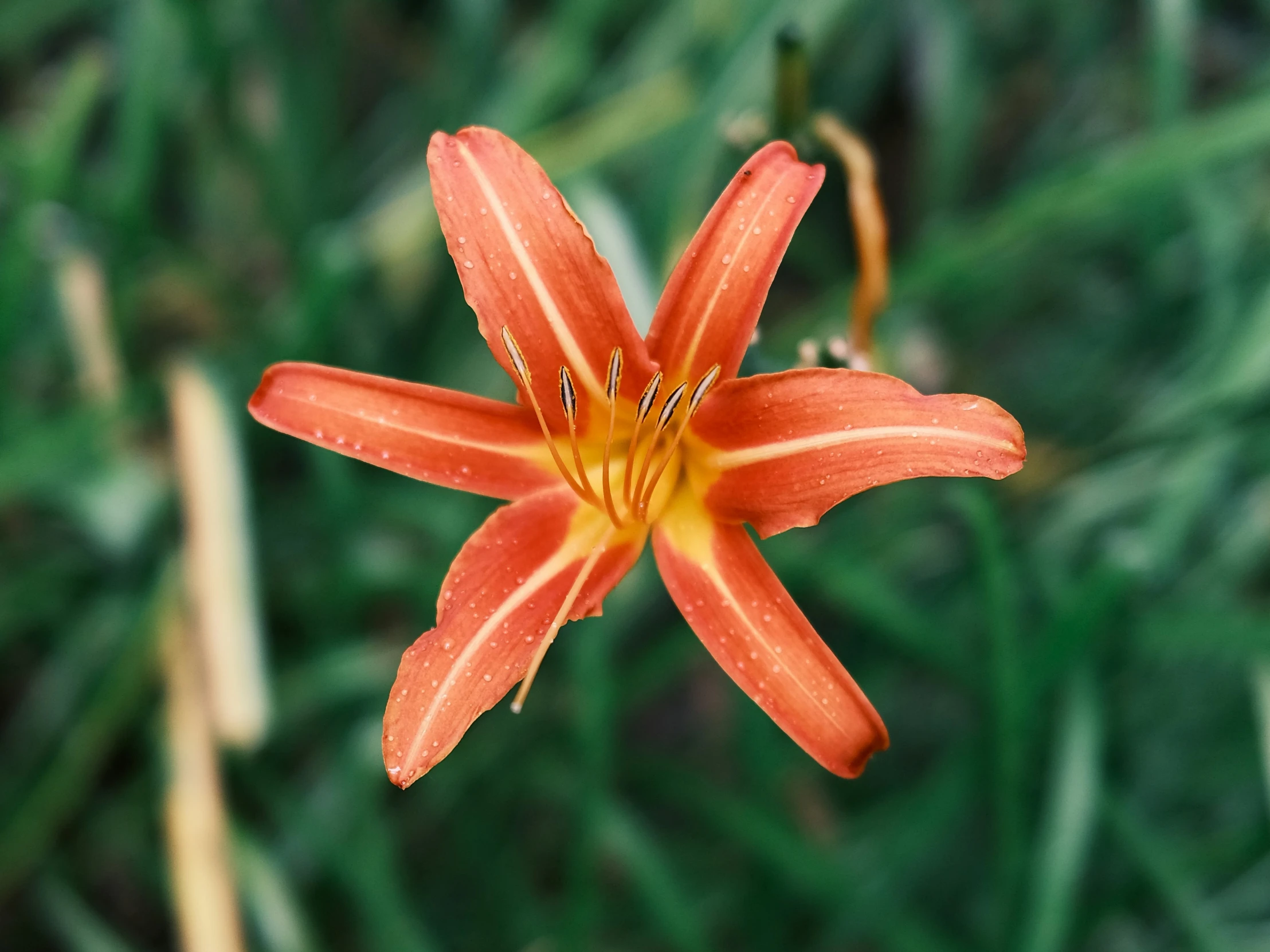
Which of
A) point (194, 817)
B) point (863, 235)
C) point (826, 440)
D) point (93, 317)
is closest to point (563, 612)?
point (826, 440)

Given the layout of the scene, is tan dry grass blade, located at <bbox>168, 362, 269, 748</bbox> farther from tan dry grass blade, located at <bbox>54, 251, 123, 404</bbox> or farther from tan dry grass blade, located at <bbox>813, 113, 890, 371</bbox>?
tan dry grass blade, located at <bbox>813, 113, 890, 371</bbox>

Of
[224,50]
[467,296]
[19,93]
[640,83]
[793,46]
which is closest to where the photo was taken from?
[467,296]

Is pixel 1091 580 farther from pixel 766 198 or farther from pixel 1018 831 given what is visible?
pixel 766 198

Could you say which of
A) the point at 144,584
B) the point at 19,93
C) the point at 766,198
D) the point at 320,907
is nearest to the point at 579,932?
the point at 320,907

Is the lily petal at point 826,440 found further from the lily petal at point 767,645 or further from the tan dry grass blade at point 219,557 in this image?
the tan dry grass blade at point 219,557

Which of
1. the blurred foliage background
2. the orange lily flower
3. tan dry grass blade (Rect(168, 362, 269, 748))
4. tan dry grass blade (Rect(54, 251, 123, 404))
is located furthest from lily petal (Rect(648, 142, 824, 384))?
tan dry grass blade (Rect(54, 251, 123, 404))

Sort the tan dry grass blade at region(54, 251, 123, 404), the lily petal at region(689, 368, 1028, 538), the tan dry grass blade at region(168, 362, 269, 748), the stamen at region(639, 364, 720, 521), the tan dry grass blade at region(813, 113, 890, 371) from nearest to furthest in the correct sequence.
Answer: the lily petal at region(689, 368, 1028, 538)
the stamen at region(639, 364, 720, 521)
the tan dry grass blade at region(813, 113, 890, 371)
the tan dry grass blade at region(168, 362, 269, 748)
the tan dry grass blade at region(54, 251, 123, 404)

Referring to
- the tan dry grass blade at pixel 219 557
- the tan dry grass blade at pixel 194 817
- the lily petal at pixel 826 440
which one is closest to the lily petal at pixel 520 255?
the lily petal at pixel 826 440
